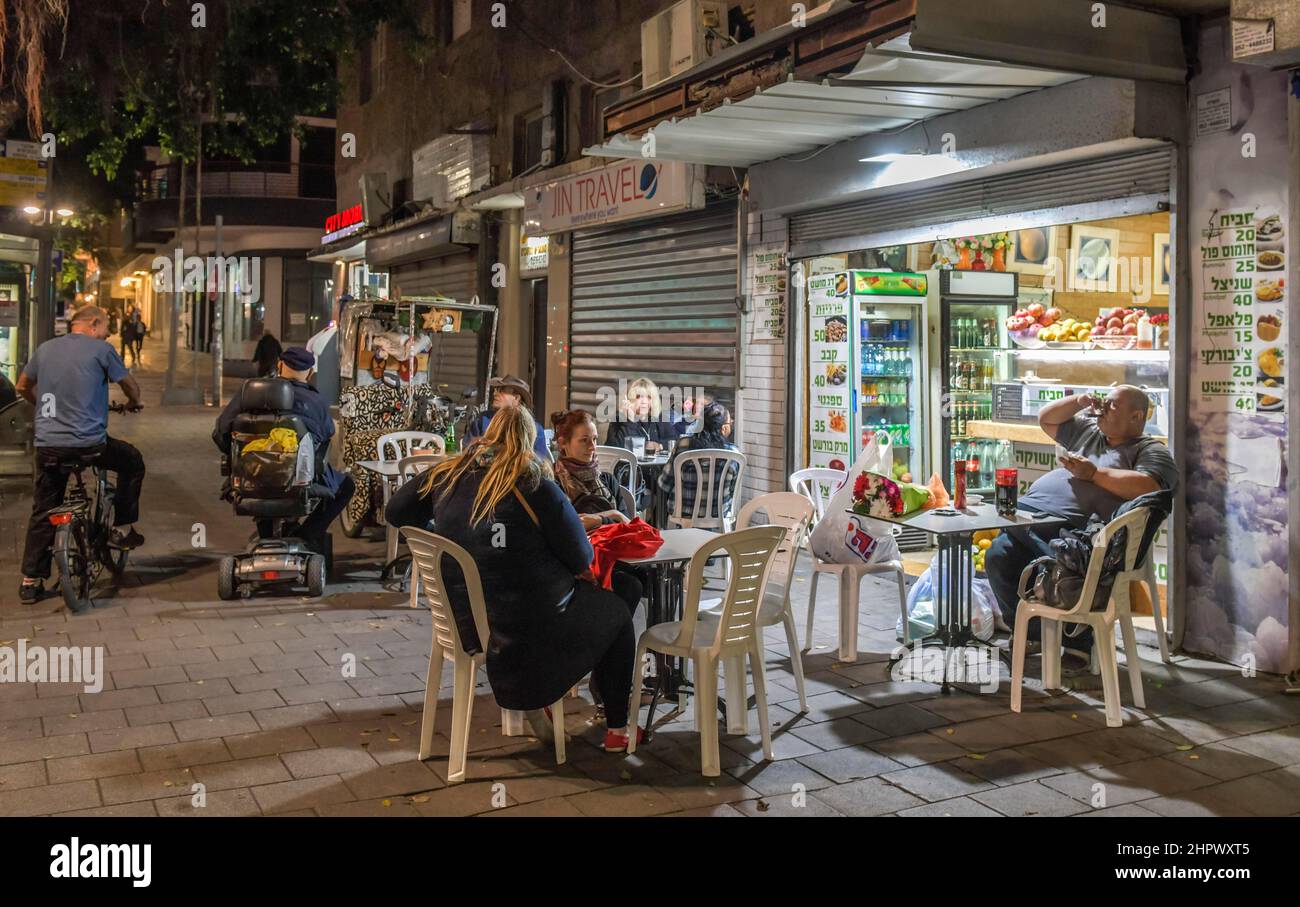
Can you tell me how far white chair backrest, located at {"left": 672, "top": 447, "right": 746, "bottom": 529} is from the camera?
8398mm

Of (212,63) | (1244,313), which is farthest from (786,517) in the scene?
(212,63)

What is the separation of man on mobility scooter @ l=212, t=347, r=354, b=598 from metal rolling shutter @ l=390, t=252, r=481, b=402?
7708 mm

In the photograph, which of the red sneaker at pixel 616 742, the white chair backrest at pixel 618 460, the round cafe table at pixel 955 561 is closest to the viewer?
the red sneaker at pixel 616 742

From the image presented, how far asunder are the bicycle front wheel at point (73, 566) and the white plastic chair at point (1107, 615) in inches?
222

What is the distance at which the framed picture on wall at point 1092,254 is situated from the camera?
9.14m

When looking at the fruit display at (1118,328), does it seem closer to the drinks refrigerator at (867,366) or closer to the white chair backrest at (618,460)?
the drinks refrigerator at (867,366)

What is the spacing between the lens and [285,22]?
14383mm

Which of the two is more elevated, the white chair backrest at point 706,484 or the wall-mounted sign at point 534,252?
the wall-mounted sign at point 534,252

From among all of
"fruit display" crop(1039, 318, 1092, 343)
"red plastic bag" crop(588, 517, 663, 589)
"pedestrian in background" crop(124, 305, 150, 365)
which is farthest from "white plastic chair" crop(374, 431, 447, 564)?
"pedestrian in background" crop(124, 305, 150, 365)

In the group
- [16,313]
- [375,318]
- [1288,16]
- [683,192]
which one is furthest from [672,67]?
[16,313]

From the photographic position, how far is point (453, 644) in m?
4.72

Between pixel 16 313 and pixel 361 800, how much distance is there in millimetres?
11255

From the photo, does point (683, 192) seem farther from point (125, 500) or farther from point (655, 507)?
point (125, 500)

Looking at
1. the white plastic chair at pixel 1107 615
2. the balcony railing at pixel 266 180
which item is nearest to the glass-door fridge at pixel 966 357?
the white plastic chair at pixel 1107 615
